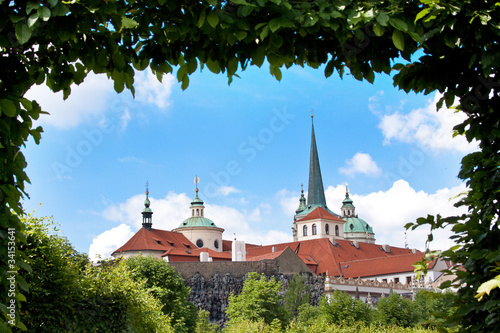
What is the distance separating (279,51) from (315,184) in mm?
95148

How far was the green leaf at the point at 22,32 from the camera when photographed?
3.10 meters

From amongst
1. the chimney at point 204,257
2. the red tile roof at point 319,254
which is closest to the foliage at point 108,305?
the chimney at point 204,257

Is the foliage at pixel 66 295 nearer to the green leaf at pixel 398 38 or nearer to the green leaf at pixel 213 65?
the green leaf at pixel 213 65

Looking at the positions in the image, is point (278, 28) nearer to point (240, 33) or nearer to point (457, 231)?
point (240, 33)

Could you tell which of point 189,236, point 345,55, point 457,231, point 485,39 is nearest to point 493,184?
point 457,231

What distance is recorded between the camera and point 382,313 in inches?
1583

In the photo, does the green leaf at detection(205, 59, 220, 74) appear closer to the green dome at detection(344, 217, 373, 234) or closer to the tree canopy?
the tree canopy

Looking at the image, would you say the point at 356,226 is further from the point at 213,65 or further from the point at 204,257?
the point at 213,65

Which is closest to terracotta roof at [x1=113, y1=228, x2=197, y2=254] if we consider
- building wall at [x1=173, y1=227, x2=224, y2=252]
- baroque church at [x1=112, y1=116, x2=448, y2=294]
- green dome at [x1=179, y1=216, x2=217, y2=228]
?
baroque church at [x1=112, y1=116, x2=448, y2=294]

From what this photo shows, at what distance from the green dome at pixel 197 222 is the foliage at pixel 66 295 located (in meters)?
65.4

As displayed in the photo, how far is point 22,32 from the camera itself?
311 cm

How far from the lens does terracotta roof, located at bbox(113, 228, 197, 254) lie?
6912cm

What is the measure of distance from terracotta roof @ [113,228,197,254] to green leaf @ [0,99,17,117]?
6725 centimetres

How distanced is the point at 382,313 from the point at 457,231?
3877 centimetres
